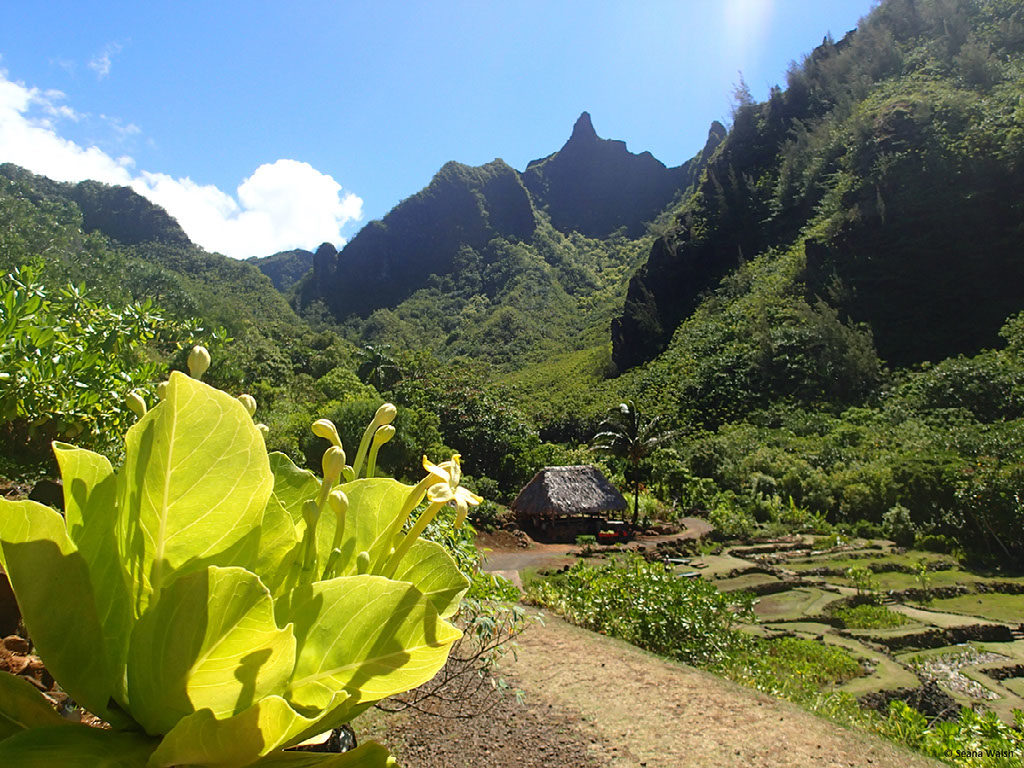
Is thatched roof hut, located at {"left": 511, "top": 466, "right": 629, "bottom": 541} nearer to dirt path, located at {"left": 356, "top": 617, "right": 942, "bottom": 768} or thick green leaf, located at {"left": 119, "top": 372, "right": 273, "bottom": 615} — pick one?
dirt path, located at {"left": 356, "top": 617, "right": 942, "bottom": 768}

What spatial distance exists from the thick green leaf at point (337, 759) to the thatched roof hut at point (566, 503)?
16069mm

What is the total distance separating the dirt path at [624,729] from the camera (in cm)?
326

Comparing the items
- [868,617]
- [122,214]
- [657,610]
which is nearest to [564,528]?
[868,617]

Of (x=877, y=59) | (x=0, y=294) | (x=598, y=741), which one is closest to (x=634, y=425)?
(x=598, y=741)

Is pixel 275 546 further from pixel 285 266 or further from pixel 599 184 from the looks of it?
pixel 285 266

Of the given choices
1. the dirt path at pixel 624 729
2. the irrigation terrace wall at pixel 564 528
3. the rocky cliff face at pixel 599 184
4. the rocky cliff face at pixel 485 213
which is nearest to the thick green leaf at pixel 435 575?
the dirt path at pixel 624 729

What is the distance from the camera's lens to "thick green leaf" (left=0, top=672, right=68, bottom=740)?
46 cm

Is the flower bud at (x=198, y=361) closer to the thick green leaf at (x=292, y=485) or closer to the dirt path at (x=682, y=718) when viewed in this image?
the thick green leaf at (x=292, y=485)

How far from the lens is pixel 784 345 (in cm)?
2422

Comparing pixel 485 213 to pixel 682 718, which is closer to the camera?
pixel 682 718

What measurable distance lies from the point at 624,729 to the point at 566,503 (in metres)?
12.9

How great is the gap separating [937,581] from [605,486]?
850 centimetres

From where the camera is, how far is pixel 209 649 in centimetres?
41

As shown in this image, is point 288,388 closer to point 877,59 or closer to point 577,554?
point 577,554
